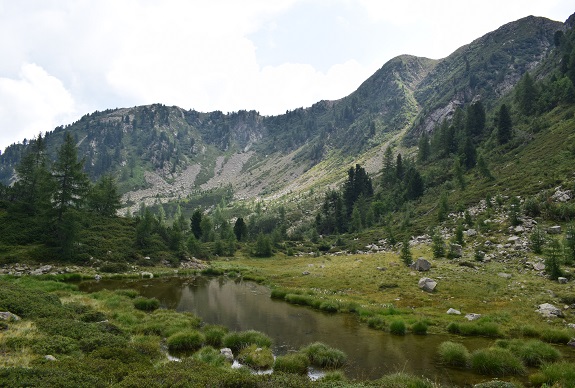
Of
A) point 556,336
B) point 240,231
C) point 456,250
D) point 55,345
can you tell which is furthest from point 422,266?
point 240,231

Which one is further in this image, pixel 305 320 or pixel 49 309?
pixel 305 320

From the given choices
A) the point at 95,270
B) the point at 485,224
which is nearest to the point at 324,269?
the point at 485,224

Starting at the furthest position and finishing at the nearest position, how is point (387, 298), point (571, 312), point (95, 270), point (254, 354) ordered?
point (95, 270), point (387, 298), point (571, 312), point (254, 354)

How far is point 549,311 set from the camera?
27.4 m

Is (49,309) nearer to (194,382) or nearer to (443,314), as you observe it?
(194,382)

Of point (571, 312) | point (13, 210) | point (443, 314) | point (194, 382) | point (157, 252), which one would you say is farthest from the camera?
point (157, 252)

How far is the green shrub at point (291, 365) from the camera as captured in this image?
18.4 meters

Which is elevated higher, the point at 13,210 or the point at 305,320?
the point at 13,210

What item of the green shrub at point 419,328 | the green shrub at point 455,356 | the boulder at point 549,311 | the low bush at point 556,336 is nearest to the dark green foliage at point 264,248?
the green shrub at point 419,328

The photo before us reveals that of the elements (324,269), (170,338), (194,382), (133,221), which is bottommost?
(324,269)

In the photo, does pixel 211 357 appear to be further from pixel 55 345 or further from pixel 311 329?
pixel 311 329

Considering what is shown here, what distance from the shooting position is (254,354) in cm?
2020

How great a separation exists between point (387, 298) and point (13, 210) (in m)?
76.5

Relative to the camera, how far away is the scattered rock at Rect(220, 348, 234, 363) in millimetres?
20062
